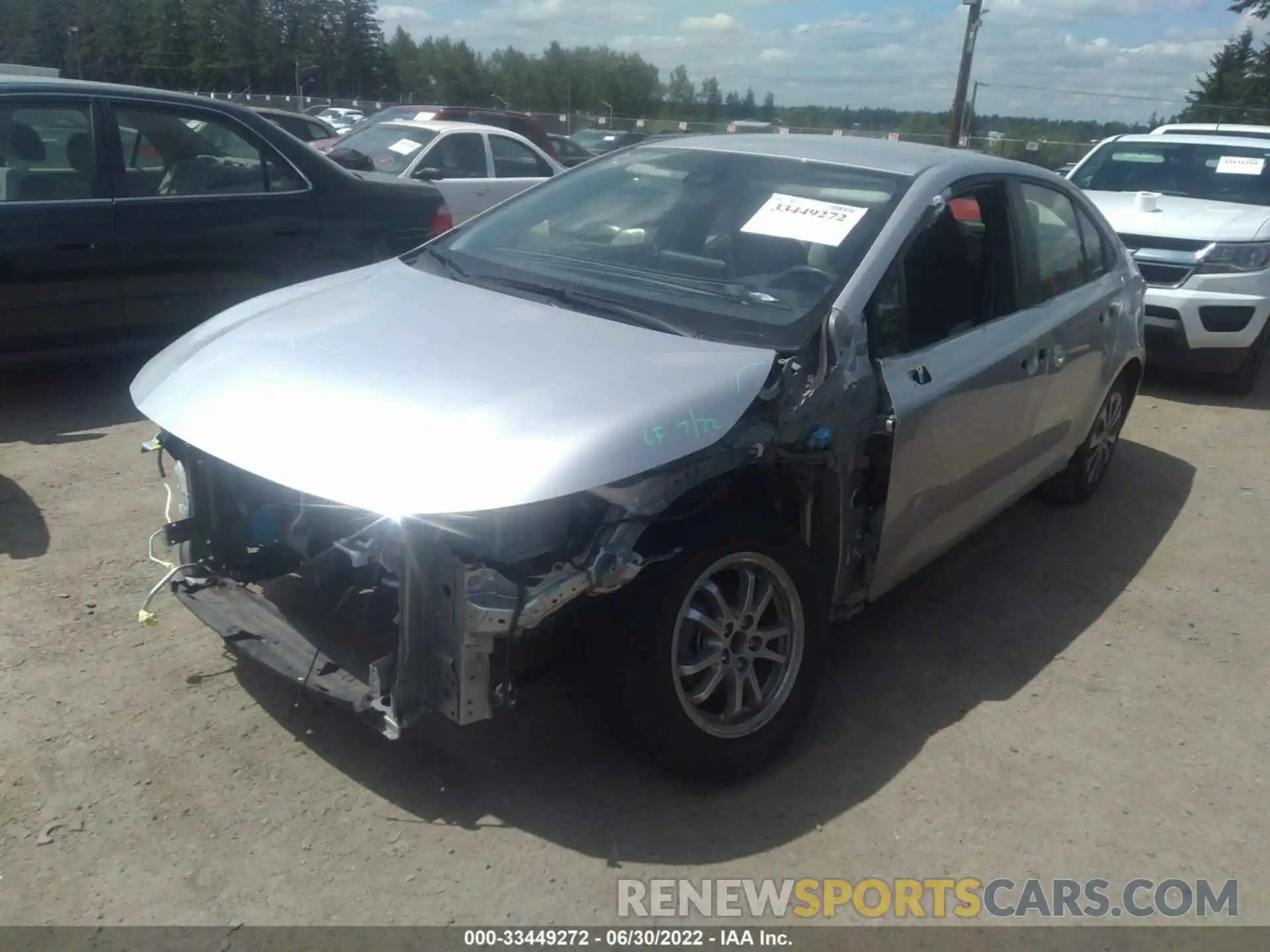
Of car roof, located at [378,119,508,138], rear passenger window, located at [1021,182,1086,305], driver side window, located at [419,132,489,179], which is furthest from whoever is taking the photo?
car roof, located at [378,119,508,138]

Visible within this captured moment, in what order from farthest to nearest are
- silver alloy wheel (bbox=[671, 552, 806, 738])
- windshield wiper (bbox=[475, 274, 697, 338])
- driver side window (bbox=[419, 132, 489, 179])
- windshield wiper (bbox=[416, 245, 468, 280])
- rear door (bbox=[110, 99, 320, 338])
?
driver side window (bbox=[419, 132, 489, 179]), rear door (bbox=[110, 99, 320, 338]), windshield wiper (bbox=[416, 245, 468, 280]), windshield wiper (bbox=[475, 274, 697, 338]), silver alloy wheel (bbox=[671, 552, 806, 738])

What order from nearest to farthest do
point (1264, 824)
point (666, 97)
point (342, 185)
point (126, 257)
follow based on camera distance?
point (1264, 824)
point (126, 257)
point (342, 185)
point (666, 97)

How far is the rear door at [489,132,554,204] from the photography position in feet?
34.2

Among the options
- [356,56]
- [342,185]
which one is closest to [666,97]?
[356,56]

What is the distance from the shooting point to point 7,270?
537 centimetres

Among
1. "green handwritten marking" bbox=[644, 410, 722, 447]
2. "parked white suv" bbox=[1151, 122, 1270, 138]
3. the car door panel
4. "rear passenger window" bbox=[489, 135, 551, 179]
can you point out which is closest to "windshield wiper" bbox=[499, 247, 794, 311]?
the car door panel

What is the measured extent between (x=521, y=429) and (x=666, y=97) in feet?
157

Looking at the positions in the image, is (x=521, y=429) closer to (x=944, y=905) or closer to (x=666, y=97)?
(x=944, y=905)

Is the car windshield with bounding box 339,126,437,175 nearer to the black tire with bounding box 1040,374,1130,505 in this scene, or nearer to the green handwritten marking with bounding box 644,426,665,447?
the black tire with bounding box 1040,374,1130,505

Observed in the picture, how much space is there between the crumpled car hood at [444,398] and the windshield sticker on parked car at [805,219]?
655 mm

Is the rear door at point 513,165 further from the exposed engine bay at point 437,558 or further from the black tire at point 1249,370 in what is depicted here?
the exposed engine bay at point 437,558

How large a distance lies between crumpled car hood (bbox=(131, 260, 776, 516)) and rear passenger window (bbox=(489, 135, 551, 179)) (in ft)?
25.5

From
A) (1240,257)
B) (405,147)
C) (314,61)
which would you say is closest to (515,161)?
(405,147)
